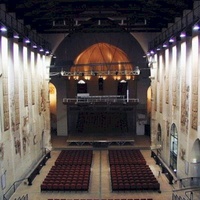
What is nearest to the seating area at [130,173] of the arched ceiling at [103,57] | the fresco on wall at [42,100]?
the fresco on wall at [42,100]

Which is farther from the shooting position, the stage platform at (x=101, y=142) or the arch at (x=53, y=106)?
the arch at (x=53, y=106)

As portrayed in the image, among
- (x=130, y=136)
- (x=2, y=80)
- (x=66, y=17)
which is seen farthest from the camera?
(x=130, y=136)

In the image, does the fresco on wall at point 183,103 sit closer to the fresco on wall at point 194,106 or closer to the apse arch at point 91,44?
the fresco on wall at point 194,106

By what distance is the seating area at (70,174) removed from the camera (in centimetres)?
1992

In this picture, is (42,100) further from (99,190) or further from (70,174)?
(99,190)

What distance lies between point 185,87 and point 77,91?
21.6 metres

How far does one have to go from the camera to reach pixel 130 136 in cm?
3431

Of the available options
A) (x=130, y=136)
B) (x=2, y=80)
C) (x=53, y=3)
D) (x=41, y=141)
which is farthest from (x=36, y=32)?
(x=130, y=136)

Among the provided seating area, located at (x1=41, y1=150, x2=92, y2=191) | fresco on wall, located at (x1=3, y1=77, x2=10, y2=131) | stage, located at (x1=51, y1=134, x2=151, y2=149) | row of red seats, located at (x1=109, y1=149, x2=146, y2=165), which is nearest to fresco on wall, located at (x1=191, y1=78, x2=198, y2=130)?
seating area, located at (x1=41, y1=150, x2=92, y2=191)

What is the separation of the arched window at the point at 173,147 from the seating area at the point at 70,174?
6.34 metres

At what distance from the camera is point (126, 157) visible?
27406mm

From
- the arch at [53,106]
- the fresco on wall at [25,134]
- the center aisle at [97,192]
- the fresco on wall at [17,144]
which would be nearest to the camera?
the center aisle at [97,192]

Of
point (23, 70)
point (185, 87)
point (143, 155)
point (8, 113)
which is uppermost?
point (23, 70)

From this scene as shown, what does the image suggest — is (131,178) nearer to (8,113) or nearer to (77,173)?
(77,173)
